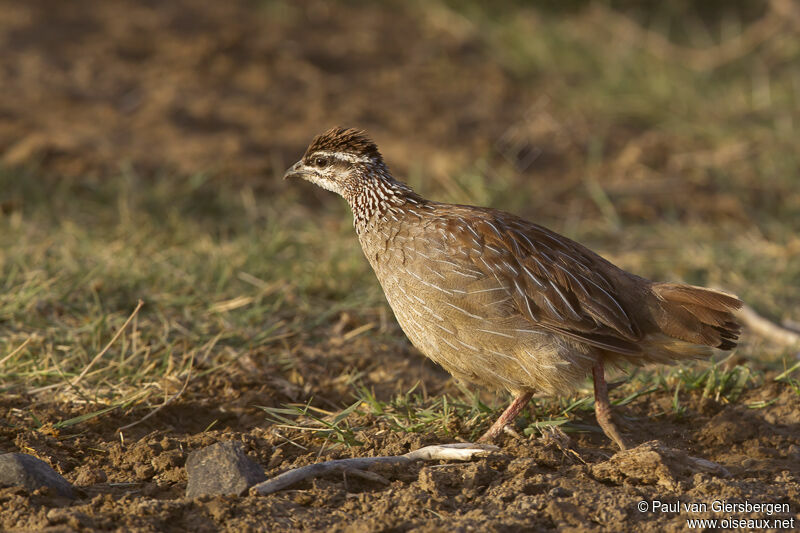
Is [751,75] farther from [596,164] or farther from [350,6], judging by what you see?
[350,6]

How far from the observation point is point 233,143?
31.9 ft

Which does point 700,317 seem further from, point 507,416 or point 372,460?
point 372,460

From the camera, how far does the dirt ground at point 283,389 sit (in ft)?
13.1

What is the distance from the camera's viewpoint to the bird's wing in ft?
15.4

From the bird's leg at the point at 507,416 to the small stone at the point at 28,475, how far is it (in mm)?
1901

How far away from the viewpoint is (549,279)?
480cm

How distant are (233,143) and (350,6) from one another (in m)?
4.12

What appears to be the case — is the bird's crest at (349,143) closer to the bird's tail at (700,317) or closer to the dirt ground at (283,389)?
the dirt ground at (283,389)

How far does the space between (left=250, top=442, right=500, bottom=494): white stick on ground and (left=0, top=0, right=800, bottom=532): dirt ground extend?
0.05 metres

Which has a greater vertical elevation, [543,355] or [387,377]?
[543,355]

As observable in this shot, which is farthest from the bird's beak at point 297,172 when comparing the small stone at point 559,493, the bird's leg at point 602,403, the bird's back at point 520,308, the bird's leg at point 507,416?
the small stone at point 559,493

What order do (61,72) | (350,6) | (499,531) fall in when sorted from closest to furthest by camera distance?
(499,531) → (61,72) → (350,6)

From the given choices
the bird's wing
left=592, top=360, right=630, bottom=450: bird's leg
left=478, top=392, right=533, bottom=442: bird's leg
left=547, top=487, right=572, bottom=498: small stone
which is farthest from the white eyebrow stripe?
left=547, top=487, right=572, bottom=498: small stone

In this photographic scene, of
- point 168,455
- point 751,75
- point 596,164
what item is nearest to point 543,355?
point 168,455
